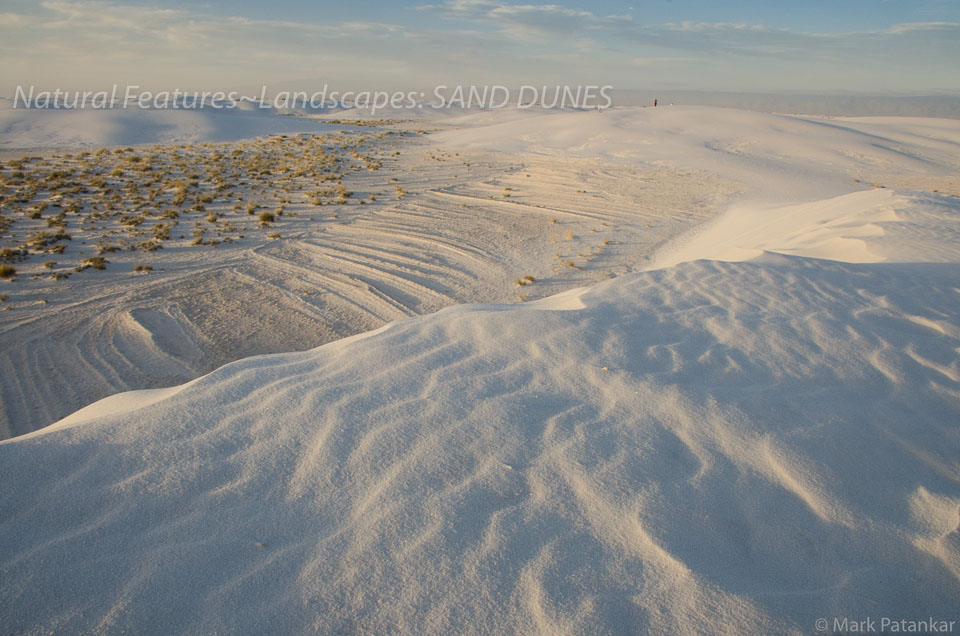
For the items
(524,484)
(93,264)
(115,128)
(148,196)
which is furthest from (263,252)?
(115,128)

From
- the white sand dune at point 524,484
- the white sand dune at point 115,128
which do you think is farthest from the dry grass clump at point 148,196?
the white sand dune at point 524,484

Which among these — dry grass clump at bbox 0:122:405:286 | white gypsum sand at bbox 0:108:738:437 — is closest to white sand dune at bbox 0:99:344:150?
dry grass clump at bbox 0:122:405:286

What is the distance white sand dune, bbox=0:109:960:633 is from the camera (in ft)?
5.67

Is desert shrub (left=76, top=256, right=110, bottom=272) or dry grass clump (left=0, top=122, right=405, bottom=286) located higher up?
dry grass clump (left=0, top=122, right=405, bottom=286)

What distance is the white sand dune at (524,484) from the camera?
1728 millimetres

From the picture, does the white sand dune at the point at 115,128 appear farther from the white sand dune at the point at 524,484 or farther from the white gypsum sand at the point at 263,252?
the white sand dune at the point at 524,484

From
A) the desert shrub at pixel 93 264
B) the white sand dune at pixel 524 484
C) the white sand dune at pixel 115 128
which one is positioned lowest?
the desert shrub at pixel 93 264

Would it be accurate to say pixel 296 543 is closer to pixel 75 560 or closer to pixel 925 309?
pixel 75 560

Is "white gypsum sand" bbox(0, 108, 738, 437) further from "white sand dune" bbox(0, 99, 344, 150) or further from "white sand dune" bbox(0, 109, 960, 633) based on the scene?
"white sand dune" bbox(0, 99, 344, 150)

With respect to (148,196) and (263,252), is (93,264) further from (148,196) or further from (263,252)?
(148,196)

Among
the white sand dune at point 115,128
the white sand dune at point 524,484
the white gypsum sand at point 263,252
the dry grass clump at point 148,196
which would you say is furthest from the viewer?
the white sand dune at point 115,128

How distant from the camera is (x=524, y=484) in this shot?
7.34ft

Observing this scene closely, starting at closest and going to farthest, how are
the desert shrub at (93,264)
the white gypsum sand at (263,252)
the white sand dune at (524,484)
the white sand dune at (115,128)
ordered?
1. the white sand dune at (524,484)
2. the white gypsum sand at (263,252)
3. the desert shrub at (93,264)
4. the white sand dune at (115,128)

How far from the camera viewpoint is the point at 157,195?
13125 millimetres
